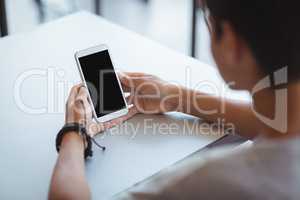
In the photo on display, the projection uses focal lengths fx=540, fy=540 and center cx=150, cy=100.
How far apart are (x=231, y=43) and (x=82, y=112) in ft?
1.77

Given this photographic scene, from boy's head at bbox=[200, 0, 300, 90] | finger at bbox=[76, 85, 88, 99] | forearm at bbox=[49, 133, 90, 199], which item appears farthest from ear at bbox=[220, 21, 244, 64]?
finger at bbox=[76, 85, 88, 99]

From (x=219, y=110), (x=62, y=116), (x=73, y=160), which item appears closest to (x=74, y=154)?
(x=73, y=160)

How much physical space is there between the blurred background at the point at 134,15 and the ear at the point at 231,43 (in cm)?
223

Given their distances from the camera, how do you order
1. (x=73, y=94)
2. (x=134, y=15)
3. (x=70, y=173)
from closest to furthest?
(x=70, y=173) → (x=73, y=94) → (x=134, y=15)

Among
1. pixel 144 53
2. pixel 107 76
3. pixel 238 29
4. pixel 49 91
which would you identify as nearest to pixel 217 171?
pixel 238 29

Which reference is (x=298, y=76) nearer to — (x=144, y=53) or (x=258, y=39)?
(x=258, y=39)

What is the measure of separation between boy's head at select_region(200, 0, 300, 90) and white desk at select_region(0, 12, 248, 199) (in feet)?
1.47

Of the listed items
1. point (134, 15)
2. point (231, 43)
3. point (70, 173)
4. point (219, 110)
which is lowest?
point (70, 173)

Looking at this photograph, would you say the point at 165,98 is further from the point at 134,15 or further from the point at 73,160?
the point at 134,15

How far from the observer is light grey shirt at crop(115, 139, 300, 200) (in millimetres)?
713

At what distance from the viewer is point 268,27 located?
2.44 ft

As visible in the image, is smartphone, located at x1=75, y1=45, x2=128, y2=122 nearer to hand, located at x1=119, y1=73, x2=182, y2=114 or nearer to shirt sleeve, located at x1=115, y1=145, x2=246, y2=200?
hand, located at x1=119, y1=73, x2=182, y2=114

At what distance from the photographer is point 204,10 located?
84cm

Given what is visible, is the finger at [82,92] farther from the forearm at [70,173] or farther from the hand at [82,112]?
the forearm at [70,173]
